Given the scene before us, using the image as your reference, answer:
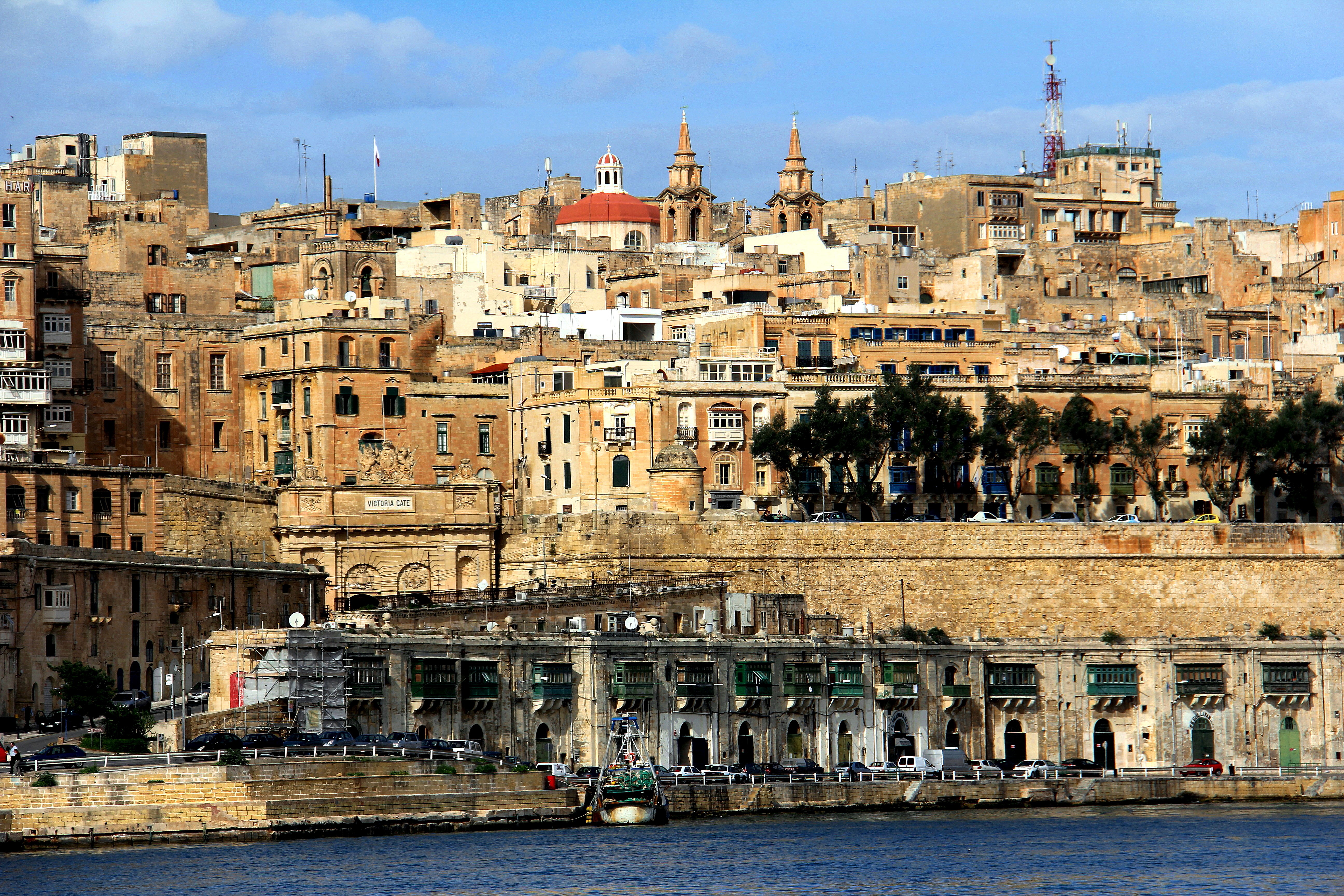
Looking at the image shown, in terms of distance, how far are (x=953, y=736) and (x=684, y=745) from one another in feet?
37.9

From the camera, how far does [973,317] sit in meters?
98.8

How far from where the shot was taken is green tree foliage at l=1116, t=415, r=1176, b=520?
91.2 meters

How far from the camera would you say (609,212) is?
413 feet

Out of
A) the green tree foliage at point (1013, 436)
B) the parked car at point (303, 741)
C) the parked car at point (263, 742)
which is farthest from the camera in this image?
the green tree foliage at point (1013, 436)

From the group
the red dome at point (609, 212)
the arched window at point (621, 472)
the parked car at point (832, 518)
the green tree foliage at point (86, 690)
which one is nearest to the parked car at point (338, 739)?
the green tree foliage at point (86, 690)

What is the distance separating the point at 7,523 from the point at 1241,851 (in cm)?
3550

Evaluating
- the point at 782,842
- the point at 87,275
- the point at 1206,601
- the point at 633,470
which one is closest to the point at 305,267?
the point at 87,275

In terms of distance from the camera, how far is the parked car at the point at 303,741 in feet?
192

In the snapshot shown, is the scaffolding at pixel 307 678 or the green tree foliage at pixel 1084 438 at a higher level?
the green tree foliage at pixel 1084 438

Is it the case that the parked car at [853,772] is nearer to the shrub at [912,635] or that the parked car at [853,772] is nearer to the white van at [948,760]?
the white van at [948,760]

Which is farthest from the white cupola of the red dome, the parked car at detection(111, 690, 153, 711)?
the parked car at detection(111, 690, 153, 711)

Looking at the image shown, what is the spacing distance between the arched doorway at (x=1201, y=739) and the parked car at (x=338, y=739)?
3156 centimetres

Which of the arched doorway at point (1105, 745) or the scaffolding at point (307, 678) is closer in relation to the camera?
the scaffolding at point (307, 678)

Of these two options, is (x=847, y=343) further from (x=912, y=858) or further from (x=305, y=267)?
(x=912, y=858)
